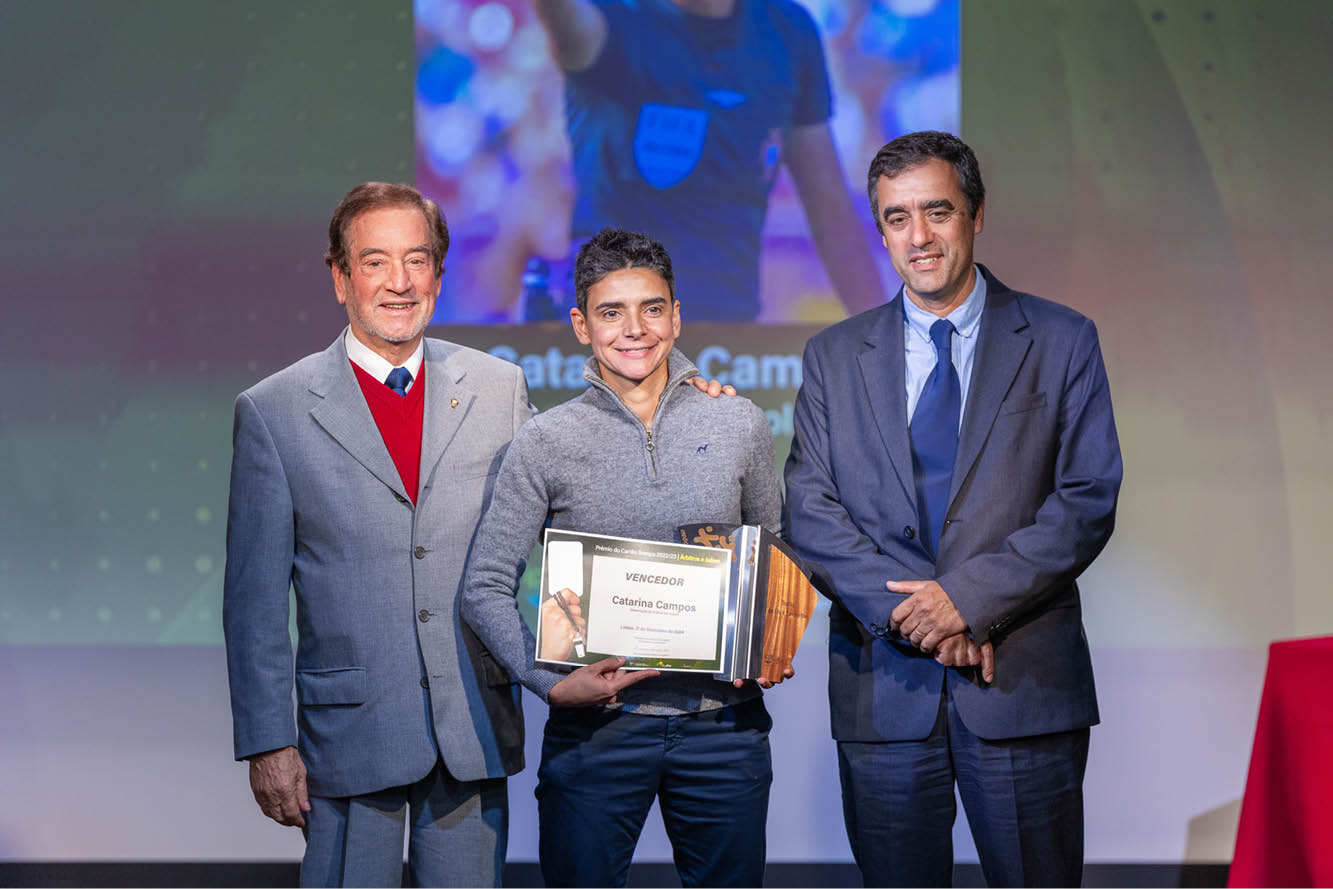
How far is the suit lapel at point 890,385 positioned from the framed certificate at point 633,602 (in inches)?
17.7

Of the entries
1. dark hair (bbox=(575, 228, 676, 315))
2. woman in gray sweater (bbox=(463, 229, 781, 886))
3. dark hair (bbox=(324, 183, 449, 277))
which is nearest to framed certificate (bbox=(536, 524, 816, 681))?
woman in gray sweater (bbox=(463, 229, 781, 886))

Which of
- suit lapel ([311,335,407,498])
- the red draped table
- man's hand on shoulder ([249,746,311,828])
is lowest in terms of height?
man's hand on shoulder ([249,746,311,828])

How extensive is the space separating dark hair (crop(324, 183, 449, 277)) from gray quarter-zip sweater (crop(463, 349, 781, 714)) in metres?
0.47

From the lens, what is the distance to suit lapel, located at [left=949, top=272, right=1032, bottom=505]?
7.38ft

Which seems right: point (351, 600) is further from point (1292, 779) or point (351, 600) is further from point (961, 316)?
point (1292, 779)

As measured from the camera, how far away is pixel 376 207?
235 centimetres

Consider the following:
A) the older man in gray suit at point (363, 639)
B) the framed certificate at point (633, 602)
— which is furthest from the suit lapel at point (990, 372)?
the older man in gray suit at point (363, 639)

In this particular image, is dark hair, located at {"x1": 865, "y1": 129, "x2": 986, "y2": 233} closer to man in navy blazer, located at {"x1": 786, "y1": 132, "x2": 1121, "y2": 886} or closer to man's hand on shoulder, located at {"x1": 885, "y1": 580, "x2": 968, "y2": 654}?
man in navy blazer, located at {"x1": 786, "y1": 132, "x2": 1121, "y2": 886}

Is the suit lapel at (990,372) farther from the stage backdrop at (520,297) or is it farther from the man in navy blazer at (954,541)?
the stage backdrop at (520,297)

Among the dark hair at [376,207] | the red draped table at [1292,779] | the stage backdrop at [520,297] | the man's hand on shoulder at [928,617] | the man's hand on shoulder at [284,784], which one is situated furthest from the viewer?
the stage backdrop at [520,297]

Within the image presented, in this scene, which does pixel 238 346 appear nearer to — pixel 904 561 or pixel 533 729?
pixel 533 729

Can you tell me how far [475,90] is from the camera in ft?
12.8

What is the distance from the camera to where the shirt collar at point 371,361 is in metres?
2.36

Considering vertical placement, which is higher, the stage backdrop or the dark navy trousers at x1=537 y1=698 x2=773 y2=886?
the stage backdrop
